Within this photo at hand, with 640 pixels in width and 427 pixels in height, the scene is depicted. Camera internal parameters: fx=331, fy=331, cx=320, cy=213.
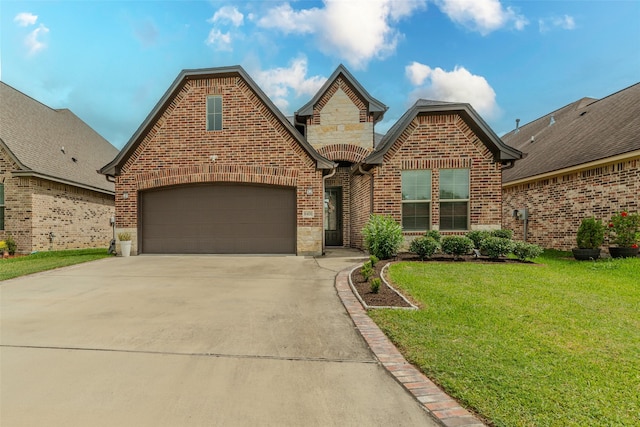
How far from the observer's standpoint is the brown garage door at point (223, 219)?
12.4 m

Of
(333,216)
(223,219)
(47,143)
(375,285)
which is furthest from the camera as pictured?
(47,143)

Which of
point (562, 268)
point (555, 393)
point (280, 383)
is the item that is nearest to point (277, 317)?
point (280, 383)

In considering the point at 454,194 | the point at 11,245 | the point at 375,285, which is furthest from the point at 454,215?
the point at 11,245

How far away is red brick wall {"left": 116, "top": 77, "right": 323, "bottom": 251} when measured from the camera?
12.1 metres

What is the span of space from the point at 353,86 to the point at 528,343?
12851mm

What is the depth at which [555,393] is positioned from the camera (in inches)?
107

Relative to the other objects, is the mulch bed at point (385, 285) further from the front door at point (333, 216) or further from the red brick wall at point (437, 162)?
the front door at point (333, 216)

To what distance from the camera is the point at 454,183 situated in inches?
460

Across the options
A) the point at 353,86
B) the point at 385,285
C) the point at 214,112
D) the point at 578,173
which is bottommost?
the point at 385,285

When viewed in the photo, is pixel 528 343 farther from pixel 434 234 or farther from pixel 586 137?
pixel 586 137

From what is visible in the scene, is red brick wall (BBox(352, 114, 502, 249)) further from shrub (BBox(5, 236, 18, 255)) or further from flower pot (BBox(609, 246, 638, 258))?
shrub (BBox(5, 236, 18, 255))

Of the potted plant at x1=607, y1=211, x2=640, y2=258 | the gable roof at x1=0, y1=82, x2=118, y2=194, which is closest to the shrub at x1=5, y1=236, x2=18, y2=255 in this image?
the gable roof at x1=0, y1=82, x2=118, y2=194

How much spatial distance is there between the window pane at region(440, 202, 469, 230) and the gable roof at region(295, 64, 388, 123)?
547 cm

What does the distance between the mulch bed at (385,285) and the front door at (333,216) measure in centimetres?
604
